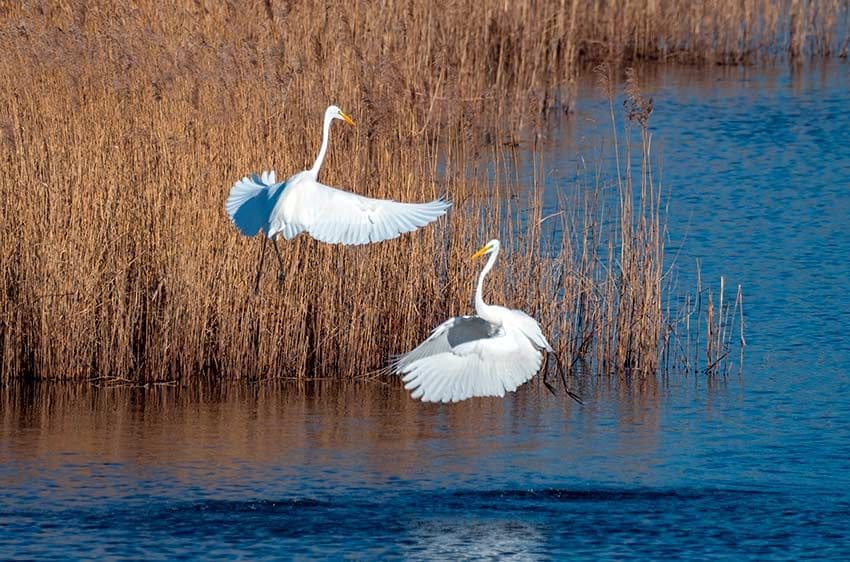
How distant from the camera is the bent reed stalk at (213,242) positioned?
7.96 m

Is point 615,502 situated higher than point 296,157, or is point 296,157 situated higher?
point 296,157

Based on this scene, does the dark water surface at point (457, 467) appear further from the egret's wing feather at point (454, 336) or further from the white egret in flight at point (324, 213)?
the white egret in flight at point (324, 213)

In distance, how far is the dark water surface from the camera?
5883 mm

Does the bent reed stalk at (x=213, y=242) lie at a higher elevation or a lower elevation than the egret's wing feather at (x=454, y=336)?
higher

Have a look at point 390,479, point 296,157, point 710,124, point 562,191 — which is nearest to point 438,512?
point 390,479

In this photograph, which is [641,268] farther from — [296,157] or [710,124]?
[710,124]

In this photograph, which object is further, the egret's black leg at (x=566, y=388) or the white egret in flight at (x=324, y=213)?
the egret's black leg at (x=566, y=388)

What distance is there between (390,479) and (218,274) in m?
1.95

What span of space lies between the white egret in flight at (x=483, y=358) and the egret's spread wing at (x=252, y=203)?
1009 mm

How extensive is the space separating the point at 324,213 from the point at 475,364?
3.27ft

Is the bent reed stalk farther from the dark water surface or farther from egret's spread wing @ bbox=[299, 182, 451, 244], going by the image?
egret's spread wing @ bbox=[299, 182, 451, 244]

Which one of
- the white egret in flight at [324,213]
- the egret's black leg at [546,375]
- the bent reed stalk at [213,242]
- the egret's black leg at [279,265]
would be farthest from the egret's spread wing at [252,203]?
the egret's black leg at [546,375]

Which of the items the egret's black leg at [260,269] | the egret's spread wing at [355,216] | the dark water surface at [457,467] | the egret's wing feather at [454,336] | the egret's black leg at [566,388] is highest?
the egret's spread wing at [355,216]

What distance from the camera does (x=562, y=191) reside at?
11.7 m
